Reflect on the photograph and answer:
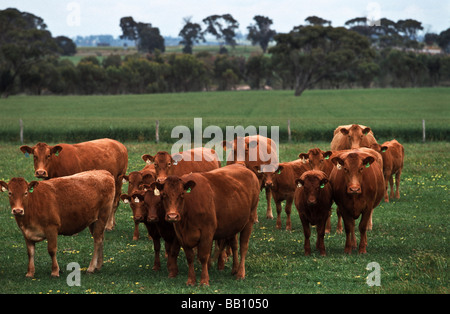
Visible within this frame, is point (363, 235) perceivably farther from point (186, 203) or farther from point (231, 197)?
point (186, 203)

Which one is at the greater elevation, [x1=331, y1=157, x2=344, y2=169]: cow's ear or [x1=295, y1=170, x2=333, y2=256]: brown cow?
[x1=331, y1=157, x2=344, y2=169]: cow's ear

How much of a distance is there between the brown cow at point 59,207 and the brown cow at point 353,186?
14.5ft

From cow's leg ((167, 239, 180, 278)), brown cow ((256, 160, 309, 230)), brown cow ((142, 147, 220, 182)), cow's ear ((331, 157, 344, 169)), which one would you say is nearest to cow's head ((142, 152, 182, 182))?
brown cow ((142, 147, 220, 182))

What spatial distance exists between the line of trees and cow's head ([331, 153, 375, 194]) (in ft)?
231

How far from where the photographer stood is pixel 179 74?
111938mm

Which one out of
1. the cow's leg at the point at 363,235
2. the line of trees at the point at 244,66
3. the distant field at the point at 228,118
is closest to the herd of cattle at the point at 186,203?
the cow's leg at the point at 363,235

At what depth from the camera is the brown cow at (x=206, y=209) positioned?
9.02 metres

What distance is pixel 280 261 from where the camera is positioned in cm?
1073

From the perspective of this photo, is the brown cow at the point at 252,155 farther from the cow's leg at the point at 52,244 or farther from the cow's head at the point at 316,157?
the cow's leg at the point at 52,244

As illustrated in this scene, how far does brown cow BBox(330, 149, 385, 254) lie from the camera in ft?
37.7

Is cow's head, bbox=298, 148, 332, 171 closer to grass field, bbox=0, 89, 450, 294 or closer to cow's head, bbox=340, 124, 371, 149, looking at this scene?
grass field, bbox=0, 89, 450, 294

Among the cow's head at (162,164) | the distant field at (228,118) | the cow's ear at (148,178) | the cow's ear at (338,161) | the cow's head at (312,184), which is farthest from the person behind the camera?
the distant field at (228,118)
